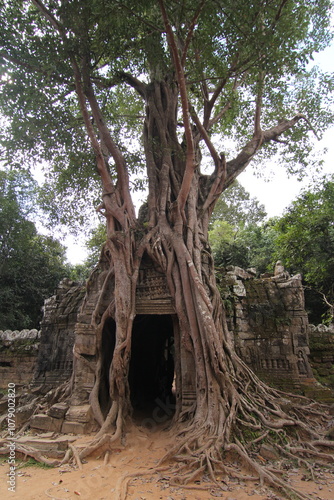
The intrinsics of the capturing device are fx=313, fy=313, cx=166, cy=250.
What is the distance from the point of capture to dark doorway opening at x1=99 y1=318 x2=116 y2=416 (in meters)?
4.91

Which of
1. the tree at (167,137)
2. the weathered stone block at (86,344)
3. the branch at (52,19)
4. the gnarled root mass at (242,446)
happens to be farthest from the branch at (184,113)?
the gnarled root mass at (242,446)

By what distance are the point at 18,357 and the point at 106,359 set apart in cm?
357

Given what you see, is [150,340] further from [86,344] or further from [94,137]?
[94,137]

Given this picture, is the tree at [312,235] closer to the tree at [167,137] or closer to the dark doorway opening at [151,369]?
the tree at [167,137]

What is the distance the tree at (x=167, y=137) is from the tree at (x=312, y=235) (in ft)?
6.91

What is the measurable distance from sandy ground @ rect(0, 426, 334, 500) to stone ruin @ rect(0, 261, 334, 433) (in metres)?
0.99

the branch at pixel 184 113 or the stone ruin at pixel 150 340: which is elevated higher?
the branch at pixel 184 113

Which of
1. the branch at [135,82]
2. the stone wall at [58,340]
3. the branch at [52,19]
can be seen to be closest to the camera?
the branch at [52,19]

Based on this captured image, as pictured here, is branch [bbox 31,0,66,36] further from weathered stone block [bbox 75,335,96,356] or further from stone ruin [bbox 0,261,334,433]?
weathered stone block [bbox 75,335,96,356]

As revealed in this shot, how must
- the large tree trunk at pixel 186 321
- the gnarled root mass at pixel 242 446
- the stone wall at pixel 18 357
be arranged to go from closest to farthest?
the gnarled root mass at pixel 242 446, the large tree trunk at pixel 186 321, the stone wall at pixel 18 357

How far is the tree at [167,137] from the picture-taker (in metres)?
4.23

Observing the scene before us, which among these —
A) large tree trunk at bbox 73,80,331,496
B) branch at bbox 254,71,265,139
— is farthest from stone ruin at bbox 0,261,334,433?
branch at bbox 254,71,265,139

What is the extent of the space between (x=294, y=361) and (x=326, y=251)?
10.0ft

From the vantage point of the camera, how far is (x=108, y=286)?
18.4 feet
